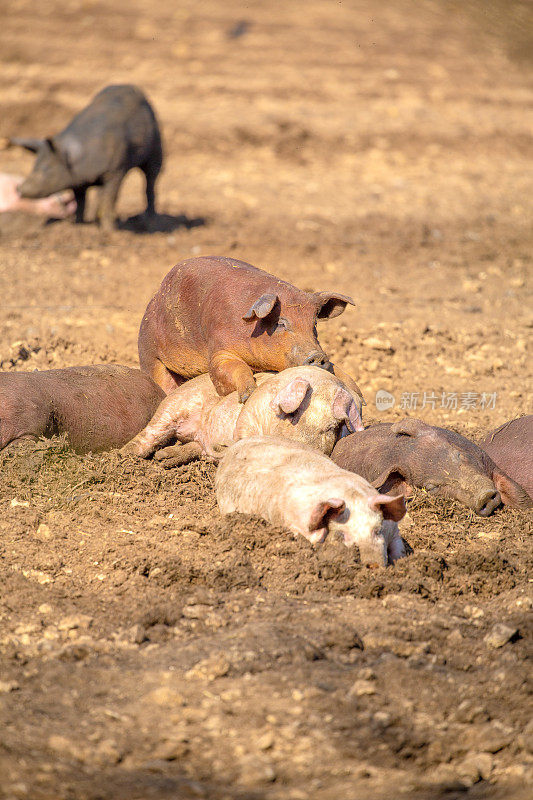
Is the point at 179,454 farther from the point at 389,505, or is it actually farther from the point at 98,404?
the point at 389,505

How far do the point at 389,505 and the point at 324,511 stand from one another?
0.26 metres

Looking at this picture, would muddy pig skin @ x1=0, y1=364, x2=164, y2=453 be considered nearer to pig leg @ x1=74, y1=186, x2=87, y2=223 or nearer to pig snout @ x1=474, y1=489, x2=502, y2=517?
pig snout @ x1=474, y1=489, x2=502, y2=517

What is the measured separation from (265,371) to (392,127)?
36.6ft

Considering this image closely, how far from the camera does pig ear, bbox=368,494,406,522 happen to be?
3775 mm

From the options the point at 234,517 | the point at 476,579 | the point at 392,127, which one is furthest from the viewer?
the point at 392,127

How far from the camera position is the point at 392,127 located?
15367mm

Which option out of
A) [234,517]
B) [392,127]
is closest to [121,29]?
[392,127]

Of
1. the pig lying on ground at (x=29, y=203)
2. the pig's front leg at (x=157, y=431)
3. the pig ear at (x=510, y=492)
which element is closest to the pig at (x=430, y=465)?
the pig ear at (x=510, y=492)

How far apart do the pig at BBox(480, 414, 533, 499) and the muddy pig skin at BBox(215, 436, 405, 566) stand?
3.30 ft

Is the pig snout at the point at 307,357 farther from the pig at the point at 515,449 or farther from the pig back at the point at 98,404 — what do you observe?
the pig back at the point at 98,404

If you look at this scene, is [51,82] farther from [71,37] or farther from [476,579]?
[476,579]

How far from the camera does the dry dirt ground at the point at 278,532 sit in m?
2.66

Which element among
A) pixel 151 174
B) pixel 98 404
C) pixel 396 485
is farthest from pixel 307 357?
pixel 151 174

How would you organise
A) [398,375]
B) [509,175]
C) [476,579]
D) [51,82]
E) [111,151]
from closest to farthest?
[476,579]
[398,375]
[111,151]
[509,175]
[51,82]
